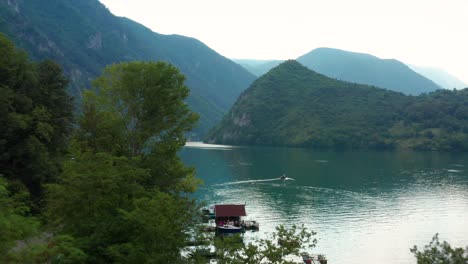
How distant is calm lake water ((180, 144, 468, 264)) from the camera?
3250 inches

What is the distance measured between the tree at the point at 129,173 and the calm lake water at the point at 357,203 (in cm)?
3734

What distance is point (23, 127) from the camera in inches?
2076

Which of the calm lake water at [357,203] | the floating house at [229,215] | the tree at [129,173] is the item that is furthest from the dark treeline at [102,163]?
the calm lake water at [357,203]

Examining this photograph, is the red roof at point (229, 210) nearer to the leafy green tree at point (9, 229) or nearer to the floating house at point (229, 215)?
the floating house at point (229, 215)

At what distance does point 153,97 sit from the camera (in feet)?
169

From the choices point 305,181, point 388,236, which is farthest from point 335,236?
point 305,181

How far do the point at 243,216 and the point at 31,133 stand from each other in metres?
54.5

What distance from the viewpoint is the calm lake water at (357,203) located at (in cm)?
8256

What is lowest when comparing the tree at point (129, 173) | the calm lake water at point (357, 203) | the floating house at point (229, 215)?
the calm lake water at point (357, 203)

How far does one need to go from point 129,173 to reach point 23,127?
2302cm

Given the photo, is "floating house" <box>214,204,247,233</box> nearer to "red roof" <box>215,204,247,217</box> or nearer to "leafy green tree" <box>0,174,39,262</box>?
"red roof" <box>215,204,247,217</box>

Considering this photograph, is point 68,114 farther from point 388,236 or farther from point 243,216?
point 388,236

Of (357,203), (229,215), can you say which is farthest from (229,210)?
(357,203)

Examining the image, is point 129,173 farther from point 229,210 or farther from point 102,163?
point 229,210
